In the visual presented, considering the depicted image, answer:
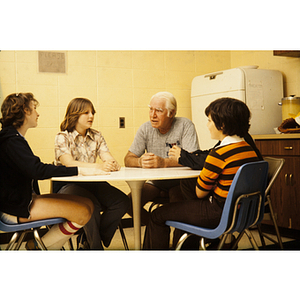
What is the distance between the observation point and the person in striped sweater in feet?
5.90

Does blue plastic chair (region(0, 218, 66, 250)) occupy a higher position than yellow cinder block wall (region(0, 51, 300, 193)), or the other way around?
yellow cinder block wall (region(0, 51, 300, 193))

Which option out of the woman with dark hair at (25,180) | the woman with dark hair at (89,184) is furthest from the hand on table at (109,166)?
the woman with dark hair at (25,180)

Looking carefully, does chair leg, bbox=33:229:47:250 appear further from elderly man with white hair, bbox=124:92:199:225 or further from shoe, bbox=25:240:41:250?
elderly man with white hair, bbox=124:92:199:225

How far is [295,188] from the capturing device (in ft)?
9.93

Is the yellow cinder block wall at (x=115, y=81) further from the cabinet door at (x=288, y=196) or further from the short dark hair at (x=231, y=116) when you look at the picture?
the short dark hair at (x=231, y=116)

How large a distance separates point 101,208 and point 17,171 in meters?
0.75

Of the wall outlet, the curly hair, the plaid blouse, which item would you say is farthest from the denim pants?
the wall outlet

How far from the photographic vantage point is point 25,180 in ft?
6.29

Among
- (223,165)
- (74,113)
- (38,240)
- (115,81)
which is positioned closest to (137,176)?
(223,165)

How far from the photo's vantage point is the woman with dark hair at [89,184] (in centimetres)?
233

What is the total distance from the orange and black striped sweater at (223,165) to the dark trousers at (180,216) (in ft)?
0.25

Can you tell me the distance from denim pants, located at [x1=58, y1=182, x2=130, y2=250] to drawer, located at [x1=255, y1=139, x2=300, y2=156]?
1.49 metres
